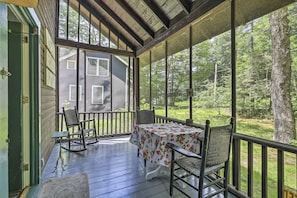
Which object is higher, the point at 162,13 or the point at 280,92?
the point at 162,13

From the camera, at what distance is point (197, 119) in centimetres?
325

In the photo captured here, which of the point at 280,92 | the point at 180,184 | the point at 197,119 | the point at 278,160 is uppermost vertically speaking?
the point at 280,92

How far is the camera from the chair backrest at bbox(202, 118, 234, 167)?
1.75m

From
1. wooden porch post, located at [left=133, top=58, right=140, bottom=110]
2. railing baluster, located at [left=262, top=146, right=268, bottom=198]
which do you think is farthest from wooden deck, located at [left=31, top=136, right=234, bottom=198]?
wooden porch post, located at [left=133, top=58, right=140, bottom=110]

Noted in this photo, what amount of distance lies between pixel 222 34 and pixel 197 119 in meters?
1.52

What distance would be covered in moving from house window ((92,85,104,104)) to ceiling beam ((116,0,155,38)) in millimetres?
3437

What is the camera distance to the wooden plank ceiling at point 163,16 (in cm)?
242

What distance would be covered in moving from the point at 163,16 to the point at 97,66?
143 inches

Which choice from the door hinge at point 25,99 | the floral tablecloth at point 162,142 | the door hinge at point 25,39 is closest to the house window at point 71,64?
the door hinge at point 25,39

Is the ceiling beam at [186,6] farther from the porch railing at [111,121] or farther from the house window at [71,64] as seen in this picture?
the house window at [71,64]

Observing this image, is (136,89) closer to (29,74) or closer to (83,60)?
(83,60)

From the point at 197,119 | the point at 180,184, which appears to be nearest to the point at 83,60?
the point at 197,119

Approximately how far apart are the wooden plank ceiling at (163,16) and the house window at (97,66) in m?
1.47

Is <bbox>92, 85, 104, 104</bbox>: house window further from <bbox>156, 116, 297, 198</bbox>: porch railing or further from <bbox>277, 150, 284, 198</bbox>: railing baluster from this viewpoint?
<bbox>277, 150, 284, 198</bbox>: railing baluster
